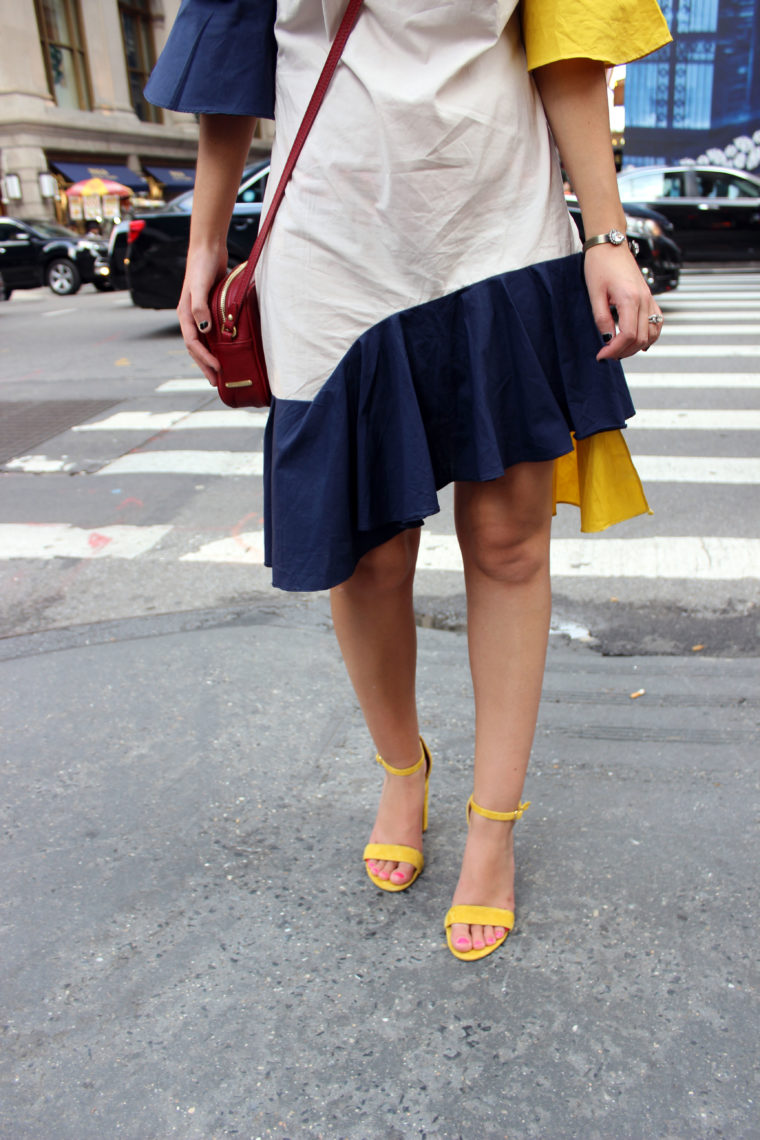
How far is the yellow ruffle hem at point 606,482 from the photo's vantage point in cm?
155

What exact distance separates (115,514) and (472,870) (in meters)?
3.03

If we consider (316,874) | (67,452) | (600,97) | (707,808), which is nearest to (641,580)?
(707,808)

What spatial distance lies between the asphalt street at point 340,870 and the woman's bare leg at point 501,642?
0.33 feet

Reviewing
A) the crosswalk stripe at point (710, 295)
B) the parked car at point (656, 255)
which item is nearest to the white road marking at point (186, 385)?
the parked car at point (656, 255)

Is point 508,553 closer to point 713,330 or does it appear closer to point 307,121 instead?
point 307,121

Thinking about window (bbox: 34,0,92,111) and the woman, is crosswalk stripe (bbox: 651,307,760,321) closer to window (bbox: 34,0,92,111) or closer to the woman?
the woman

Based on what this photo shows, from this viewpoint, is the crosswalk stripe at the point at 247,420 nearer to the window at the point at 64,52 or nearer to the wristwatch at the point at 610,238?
the wristwatch at the point at 610,238

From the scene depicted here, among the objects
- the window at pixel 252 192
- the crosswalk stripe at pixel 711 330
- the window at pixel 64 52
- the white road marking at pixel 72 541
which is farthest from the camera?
the window at pixel 64 52

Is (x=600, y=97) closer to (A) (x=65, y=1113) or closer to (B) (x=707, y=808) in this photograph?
(B) (x=707, y=808)

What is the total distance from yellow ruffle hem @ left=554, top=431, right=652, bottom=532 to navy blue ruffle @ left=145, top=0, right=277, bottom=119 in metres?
0.76

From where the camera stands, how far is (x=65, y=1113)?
1.30 metres

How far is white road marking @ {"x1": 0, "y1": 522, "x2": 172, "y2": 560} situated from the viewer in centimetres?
374

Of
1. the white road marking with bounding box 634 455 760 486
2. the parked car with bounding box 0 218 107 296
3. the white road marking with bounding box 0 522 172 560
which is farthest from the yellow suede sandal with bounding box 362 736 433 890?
the parked car with bounding box 0 218 107 296

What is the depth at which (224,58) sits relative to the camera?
1471mm
